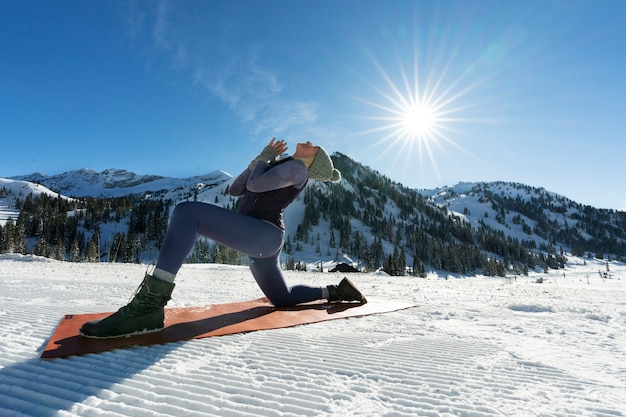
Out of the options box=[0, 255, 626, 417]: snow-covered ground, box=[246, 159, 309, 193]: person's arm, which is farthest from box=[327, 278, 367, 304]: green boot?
box=[246, 159, 309, 193]: person's arm

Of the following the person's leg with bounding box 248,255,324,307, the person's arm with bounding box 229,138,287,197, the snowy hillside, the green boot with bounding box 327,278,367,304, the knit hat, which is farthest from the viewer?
the snowy hillside

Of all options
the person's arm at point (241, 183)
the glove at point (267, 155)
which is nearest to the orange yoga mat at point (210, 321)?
the person's arm at point (241, 183)

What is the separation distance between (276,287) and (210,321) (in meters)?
1.07

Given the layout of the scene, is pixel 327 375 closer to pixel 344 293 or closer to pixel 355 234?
pixel 344 293

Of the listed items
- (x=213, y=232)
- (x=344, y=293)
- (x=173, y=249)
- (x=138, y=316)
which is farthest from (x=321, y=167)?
(x=138, y=316)

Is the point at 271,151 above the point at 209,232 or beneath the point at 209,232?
above

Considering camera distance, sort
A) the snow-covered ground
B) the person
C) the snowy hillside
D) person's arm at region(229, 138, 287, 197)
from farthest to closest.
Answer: the snowy hillside
person's arm at region(229, 138, 287, 197)
the person
the snow-covered ground

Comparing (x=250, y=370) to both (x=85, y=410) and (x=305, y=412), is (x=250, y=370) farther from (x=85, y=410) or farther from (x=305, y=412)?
(x=85, y=410)

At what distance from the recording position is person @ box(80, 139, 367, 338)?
2541 millimetres

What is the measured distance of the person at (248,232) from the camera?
2.54 m

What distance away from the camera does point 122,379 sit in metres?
1.75

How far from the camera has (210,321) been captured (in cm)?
326

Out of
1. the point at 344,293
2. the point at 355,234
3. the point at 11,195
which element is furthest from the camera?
the point at 11,195

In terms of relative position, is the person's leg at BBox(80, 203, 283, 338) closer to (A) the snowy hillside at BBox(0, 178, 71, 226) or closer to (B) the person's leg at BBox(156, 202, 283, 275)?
(B) the person's leg at BBox(156, 202, 283, 275)
